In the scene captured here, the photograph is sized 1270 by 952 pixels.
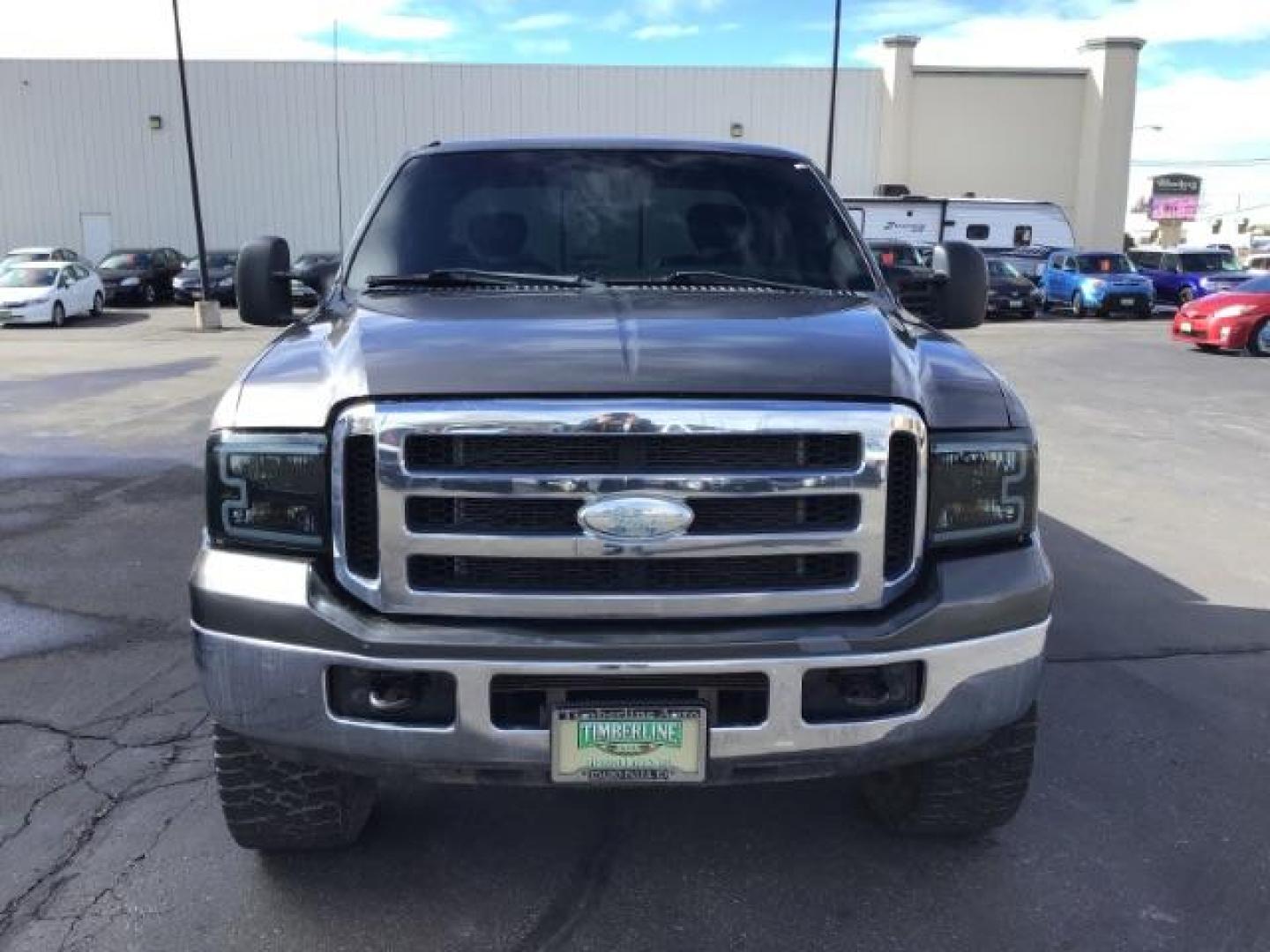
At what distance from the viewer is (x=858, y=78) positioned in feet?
123

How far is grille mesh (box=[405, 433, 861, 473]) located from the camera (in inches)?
97.7

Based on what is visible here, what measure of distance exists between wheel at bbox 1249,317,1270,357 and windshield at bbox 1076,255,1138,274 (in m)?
10.2

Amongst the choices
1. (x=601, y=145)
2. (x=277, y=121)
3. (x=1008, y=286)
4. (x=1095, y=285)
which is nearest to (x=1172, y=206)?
(x=1095, y=285)

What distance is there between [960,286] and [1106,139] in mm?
37043

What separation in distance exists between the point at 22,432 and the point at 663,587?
31.8ft

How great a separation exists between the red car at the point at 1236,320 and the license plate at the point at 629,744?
17465 millimetres

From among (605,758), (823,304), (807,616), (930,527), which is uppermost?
(823,304)

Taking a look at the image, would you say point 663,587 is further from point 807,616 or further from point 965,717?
point 965,717

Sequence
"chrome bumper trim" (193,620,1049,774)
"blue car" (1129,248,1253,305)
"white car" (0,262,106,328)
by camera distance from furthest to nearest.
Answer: "blue car" (1129,248,1253,305) → "white car" (0,262,106,328) → "chrome bumper trim" (193,620,1049,774)

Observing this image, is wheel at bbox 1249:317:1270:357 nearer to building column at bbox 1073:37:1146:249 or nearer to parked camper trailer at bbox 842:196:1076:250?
parked camper trailer at bbox 842:196:1076:250

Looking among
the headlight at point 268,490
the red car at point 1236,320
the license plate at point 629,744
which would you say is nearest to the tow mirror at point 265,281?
the headlight at point 268,490

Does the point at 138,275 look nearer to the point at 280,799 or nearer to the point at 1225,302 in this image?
the point at 1225,302

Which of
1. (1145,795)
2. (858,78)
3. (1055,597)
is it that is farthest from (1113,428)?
(858,78)

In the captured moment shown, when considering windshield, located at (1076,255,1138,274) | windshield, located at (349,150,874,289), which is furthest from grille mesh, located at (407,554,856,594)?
windshield, located at (1076,255,1138,274)
